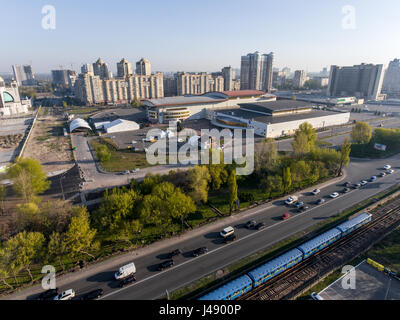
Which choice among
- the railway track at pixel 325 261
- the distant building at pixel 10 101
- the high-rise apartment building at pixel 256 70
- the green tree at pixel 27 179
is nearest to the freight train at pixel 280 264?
the railway track at pixel 325 261

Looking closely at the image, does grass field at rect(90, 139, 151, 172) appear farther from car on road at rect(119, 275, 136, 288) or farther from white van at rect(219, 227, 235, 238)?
car on road at rect(119, 275, 136, 288)

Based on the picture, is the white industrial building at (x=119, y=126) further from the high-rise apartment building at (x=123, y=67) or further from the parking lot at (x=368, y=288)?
the high-rise apartment building at (x=123, y=67)

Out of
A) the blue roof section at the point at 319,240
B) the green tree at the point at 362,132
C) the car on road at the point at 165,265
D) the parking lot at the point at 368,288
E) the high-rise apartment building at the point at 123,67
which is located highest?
the high-rise apartment building at the point at 123,67

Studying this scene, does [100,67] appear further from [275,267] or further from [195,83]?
[275,267]

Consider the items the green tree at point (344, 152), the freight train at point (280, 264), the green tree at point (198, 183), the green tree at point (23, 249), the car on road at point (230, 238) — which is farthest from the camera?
the green tree at point (344, 152)

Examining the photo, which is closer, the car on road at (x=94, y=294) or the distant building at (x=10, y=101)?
the car on road at (x=94, y=294)
